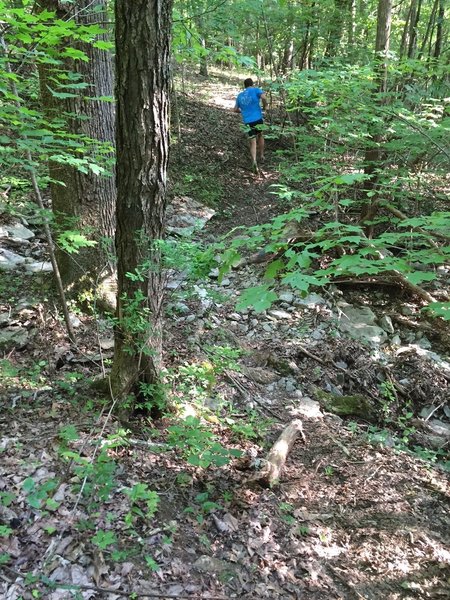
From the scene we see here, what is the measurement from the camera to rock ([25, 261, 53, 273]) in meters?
5.21

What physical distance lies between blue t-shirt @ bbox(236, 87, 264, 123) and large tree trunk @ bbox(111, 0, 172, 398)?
7.57 m

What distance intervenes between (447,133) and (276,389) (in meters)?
4.21

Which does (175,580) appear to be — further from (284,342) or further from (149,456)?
(284,342)

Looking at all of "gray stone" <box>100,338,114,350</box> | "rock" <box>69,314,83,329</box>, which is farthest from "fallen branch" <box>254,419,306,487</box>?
"rock" <box>69,314,83,329</box>

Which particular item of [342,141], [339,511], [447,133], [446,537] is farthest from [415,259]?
[342,141]

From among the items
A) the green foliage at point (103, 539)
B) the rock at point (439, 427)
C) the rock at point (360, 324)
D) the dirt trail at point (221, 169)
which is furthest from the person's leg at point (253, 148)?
the green foliage at point (103, 539)

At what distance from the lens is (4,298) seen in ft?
15.7

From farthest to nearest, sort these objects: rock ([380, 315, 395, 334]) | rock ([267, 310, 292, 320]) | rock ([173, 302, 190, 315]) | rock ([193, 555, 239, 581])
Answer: rock ([380, 315, 395, 334])
rock ([267, 310, 292, 320])
rock ([173, 302, 190, 315])
rock ([193, 555, 239, 581])

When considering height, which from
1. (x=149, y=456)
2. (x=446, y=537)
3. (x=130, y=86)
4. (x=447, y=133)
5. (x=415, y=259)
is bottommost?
(x=446, y=537)

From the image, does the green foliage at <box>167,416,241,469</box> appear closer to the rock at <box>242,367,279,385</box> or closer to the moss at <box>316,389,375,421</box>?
the rock at <box>242,367,279,385</box>

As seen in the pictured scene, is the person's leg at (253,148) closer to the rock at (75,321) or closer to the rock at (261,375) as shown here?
the rock at (261,375)

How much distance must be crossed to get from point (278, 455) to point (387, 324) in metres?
3.59

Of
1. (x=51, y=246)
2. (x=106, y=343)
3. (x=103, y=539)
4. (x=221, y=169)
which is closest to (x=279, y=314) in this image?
(x=106, y=343)

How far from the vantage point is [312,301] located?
6.75m
